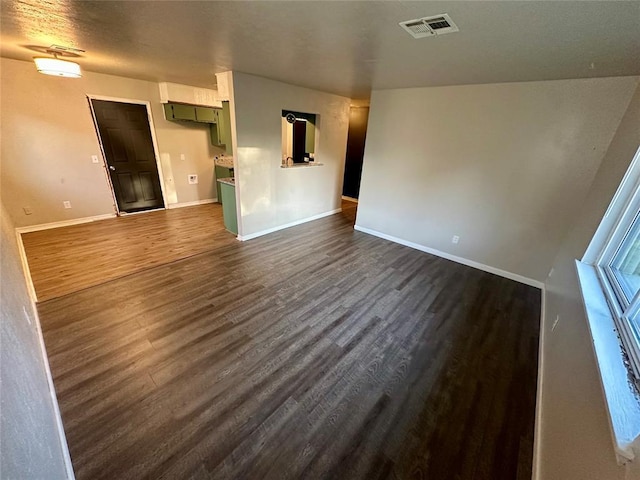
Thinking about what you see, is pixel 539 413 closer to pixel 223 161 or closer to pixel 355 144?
pixel 355 144

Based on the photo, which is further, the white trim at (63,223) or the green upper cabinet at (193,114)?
the green upper cabinet at (193,114)

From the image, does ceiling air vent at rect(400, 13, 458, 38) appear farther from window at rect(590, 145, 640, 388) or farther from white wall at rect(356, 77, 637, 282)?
white wall at rect(356, 77, 637, 282)

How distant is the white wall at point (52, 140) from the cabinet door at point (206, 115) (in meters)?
0.67

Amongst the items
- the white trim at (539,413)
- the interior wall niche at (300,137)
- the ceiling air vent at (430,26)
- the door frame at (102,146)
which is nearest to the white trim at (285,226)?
the interior wall niche at (300,137)

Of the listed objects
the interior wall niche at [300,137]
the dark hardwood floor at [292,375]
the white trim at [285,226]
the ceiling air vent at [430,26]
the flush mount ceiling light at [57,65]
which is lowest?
the dark hardwood floor at [292,375]

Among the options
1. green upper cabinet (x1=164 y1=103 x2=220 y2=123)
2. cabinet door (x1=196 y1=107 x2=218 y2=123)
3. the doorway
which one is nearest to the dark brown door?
green upper cabinet (x1=164 y1=103 x2=220 y2=123)

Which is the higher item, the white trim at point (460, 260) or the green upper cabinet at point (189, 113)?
the green upper cabinet at point (189, 113)

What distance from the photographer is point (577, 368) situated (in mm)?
1376

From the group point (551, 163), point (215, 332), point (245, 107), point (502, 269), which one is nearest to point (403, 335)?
point (215, 332)

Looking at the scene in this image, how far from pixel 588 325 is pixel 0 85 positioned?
21.7ft

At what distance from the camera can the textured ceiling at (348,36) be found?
56.2 inches

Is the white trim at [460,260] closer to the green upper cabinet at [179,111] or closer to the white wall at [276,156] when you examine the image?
the white wall at [276,156]

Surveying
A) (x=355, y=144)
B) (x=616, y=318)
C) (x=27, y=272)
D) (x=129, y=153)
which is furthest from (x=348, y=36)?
(x=355, y=144)

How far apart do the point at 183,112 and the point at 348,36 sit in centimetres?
431
